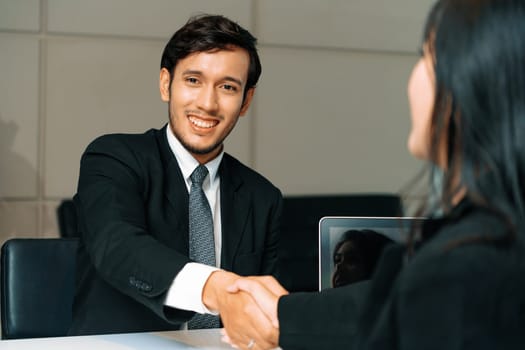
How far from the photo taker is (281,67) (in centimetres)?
418

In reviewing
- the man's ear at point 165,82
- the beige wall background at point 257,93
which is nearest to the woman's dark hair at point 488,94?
the man's ear at point 165,82

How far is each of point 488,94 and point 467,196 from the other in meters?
0.11

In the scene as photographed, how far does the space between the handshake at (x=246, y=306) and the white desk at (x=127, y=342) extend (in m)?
0.06

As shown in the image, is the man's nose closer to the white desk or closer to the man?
the man

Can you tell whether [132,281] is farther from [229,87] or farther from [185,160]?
[229,87]

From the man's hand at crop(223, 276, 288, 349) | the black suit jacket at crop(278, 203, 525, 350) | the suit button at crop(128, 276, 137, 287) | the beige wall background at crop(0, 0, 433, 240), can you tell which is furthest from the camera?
the beige wall background at crop(0, 0, 433, 240)

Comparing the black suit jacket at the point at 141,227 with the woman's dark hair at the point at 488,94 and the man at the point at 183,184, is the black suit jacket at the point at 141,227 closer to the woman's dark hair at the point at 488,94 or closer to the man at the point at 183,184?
the man at the point at 183,184

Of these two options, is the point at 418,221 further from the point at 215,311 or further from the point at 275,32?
the point at 275,32

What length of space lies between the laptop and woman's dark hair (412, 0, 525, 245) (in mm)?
856

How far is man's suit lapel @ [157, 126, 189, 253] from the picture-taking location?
212 cm

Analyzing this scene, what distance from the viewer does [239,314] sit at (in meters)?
1.60

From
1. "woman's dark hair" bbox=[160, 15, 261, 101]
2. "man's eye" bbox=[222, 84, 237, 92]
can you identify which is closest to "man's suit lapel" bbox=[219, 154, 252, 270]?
"man's eye" bbox=[222, 84, 237, 92]

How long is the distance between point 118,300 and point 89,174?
1.10 ft

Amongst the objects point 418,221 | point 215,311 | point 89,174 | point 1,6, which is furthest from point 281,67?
point 418,221
